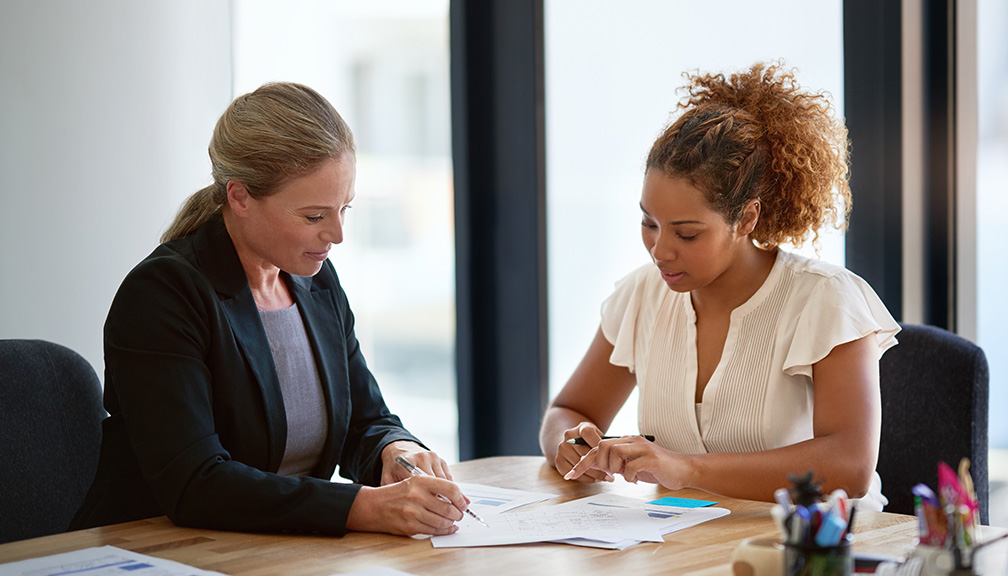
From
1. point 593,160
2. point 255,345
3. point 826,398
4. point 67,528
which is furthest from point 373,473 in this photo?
point 593,160

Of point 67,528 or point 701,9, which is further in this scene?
point 701,9

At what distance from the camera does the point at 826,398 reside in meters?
1.80

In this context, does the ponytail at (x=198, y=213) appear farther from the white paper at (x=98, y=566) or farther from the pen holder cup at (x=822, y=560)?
the pen holder cup at (x=822, y=560)

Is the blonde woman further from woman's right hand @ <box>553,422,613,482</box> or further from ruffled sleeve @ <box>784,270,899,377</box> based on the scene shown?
ruffled sleeve @ <box>784,270,899,377</box>

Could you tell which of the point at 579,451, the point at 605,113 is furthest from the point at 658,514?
the point at 605,113

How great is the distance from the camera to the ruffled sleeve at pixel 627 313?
2.14 metres

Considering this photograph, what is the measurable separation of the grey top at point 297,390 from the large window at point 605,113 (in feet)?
4.27

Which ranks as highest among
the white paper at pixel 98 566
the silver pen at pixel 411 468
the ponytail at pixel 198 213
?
the ponytail at pixel 198 213

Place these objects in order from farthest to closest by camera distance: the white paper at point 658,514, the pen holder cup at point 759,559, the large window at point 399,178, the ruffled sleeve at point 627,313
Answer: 1. the large window at point 399,178
2. the ruffled sleeve at point 627,313
3. the white paper at point 658,514
4. the pen holder cup at point 759,559

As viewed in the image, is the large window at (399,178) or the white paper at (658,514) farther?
the large window at (399,178)

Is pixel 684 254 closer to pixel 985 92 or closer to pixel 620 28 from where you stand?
pixel 985 92

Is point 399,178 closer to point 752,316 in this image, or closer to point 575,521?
point 752,316

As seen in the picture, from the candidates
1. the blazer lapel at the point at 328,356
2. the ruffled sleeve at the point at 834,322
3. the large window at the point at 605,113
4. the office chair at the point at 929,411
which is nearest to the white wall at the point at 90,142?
the blazer lapel at the point at 328,356

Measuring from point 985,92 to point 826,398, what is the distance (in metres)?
0.94
